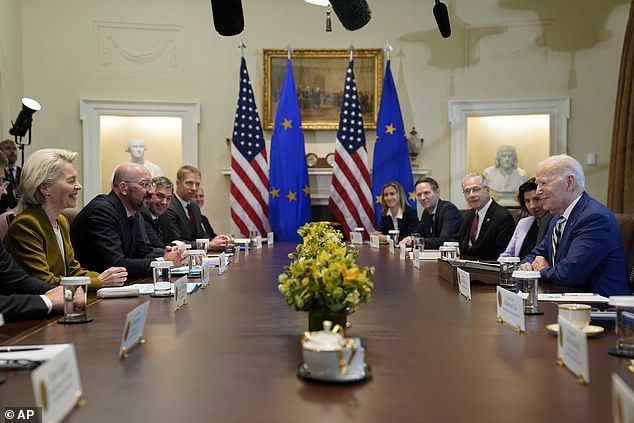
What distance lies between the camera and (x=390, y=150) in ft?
27.0

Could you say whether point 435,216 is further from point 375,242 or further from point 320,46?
point 320,46

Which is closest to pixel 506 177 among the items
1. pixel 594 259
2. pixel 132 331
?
pixel 594 259

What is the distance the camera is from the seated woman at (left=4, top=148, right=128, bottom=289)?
9.51 feet

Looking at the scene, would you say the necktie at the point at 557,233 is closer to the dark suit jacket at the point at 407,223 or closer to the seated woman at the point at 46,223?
the seated woman at the point at 46,223

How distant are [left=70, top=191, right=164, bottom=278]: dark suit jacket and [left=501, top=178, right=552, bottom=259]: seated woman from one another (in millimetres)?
2524

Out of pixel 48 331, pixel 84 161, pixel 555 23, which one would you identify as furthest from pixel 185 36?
pixel 48 331

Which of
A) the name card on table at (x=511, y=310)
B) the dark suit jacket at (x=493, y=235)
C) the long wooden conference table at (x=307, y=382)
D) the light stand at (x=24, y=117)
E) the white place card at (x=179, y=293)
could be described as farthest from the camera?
the light stand at (x=24, y=117)

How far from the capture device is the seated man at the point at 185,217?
18.4ft

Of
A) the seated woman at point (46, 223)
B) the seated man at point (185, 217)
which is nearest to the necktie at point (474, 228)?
the seated man at point (185, 217)

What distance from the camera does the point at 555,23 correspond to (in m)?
8.38

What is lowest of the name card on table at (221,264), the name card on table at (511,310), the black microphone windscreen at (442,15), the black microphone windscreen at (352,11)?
the name card on table at (221,264)

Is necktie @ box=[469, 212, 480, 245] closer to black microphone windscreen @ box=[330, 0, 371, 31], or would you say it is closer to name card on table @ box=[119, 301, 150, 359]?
black microphone windscreen @ box=[330, 0, 371, 31]

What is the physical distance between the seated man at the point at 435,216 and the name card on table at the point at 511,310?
3.82 meters

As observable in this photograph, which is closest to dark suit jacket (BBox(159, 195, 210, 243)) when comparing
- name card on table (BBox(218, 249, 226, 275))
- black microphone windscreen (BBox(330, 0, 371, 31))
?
name card on table (BBox(218, 249, 226, 275))
